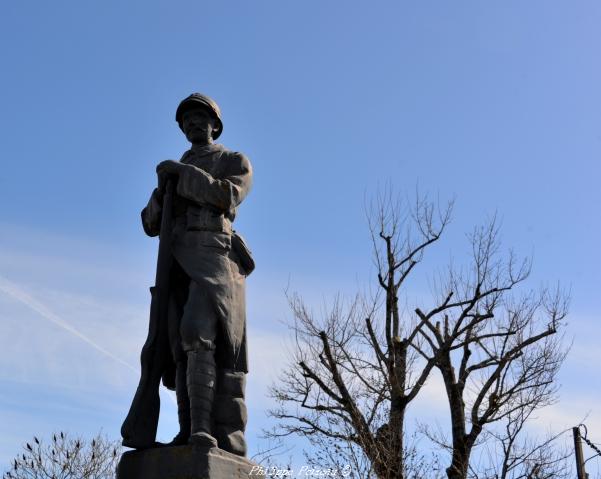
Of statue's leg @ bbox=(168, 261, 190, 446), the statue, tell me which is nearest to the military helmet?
the statue

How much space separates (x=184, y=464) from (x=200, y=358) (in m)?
0.73

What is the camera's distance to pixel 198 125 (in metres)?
6.61

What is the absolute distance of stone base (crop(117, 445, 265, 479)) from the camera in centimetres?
512

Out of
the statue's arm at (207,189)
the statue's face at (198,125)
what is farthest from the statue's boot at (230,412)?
the statue's face at (198,125)

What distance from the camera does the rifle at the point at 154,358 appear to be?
557 centimetres

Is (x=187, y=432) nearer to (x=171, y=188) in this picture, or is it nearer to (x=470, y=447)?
(x=171, y=188)

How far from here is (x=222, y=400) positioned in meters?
5.64

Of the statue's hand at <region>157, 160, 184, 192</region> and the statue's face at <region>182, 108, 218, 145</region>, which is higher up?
the statue's face at <region>182, 108, 218, 145</region>

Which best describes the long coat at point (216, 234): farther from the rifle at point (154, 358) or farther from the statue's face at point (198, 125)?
the statue's face at point (198, 125)

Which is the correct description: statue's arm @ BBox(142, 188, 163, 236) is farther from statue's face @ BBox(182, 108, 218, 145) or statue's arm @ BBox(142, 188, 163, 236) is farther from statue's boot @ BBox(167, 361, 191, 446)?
statue's boot @ BBox(167, 361, 191, 446)

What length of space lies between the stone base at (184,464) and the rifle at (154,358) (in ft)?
0.56

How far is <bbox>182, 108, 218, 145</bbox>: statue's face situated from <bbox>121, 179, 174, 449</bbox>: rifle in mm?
585

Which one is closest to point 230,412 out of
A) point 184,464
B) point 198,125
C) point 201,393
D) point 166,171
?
point 201,393

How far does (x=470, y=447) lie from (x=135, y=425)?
495 inches
